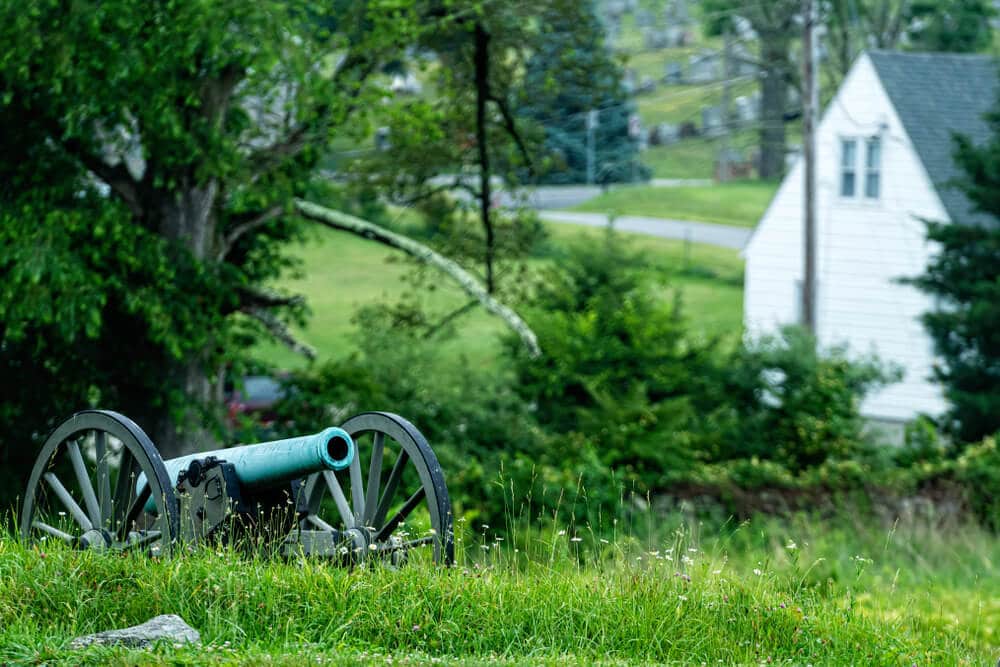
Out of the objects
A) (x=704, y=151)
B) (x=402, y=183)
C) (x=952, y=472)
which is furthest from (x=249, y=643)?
(x=704, y=151)

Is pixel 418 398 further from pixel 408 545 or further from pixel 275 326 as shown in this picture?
pixel 408 545

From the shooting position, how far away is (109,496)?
789cm

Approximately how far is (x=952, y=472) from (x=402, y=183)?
8.43 meters

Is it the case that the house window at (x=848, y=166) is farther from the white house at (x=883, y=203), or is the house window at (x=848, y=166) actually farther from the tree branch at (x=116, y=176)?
the tree branch at (x=116, y=176)

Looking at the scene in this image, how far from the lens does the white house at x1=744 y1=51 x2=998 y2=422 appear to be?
30.7 m

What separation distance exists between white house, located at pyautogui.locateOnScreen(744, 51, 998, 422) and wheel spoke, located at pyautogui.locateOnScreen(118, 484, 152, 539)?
2375cm

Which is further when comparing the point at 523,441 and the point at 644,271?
the point at 644,271

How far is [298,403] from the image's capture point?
701 inches

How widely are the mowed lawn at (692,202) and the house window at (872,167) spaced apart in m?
23.5

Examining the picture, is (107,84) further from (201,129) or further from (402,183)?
(402,183)

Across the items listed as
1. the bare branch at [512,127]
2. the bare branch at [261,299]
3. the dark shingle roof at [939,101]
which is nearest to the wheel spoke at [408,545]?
the bare branch at [261,299]

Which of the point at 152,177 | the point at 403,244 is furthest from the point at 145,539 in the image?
the point at 403,244

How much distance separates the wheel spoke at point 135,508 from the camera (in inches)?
299

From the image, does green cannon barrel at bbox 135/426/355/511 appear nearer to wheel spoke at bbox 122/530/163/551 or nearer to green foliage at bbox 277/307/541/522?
wheel spoke at bbox 122/530/163/551
